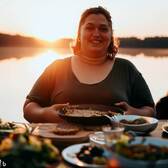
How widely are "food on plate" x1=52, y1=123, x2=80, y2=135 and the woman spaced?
502mm

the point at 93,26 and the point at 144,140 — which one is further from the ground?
the point at 93,26

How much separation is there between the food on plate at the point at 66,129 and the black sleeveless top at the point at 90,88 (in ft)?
1.82

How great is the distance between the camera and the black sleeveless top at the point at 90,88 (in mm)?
2812

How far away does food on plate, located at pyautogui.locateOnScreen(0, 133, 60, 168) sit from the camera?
1386mm

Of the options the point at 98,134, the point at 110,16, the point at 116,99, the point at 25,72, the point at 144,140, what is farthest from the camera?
the point at 25,72

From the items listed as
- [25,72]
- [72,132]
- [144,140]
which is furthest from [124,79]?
[25,72]

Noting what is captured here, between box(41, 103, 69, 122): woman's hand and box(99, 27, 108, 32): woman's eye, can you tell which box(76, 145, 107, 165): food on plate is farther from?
box(99, 27, 108, 32): woman's eye

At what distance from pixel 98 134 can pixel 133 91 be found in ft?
3.59

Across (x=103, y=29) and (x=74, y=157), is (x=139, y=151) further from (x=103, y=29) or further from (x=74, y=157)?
(x=103, y=29)

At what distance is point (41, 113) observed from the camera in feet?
8.51

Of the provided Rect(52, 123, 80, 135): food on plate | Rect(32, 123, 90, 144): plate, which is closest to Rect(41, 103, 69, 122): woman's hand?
Rect(52, 123, 80, 135): food on plate

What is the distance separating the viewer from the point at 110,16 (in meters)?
3.13

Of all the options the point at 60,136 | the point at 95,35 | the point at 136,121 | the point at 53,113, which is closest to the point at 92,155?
the point at 60,136

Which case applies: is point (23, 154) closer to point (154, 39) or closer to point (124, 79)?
point (124, 79)
